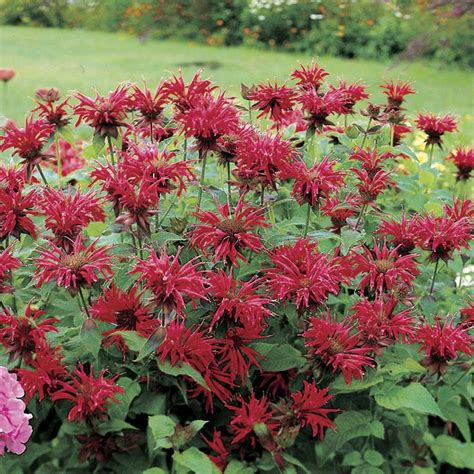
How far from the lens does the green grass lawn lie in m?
6.38

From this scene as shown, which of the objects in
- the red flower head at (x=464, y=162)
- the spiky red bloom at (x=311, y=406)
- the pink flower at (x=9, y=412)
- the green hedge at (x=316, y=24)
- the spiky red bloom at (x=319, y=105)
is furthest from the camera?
the green hedge at (x=316, y=24)

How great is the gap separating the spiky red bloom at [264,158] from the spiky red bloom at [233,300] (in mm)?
179

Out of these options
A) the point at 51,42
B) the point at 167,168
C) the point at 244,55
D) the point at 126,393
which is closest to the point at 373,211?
the point at 167,168

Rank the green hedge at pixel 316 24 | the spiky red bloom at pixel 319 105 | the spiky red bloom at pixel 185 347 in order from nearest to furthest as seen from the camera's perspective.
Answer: the spiky red bloom at pixel 185 347 → the spiky red bloom at pixel 319 105 → the green hedge at pixel 316 24

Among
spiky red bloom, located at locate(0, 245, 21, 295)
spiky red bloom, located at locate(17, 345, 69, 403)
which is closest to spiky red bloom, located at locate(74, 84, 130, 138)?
spiky red bloom, located at locate(0, 245, 21, 295)

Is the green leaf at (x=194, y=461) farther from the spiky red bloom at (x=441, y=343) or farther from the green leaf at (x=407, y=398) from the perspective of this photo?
the spiky red bloom at (x=441, y=343)

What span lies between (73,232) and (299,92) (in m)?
0.52

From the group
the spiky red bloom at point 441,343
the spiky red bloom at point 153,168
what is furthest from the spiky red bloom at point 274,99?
the spiky red bloom at point 441,343

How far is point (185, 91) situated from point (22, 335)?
53cm

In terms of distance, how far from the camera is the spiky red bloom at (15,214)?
4.40 ft

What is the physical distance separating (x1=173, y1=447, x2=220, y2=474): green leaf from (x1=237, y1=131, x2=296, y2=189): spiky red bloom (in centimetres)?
46

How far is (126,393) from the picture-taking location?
1401 mm

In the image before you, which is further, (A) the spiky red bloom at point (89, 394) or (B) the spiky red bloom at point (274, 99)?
(B) the spiky red bloom at point (274, 99)

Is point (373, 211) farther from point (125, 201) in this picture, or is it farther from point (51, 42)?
point (51, 42)
